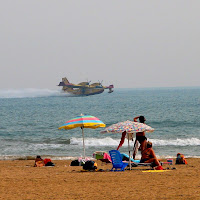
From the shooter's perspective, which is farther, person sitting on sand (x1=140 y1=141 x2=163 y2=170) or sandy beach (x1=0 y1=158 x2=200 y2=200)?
person sitting on sand (x1=140 y1=141 x2=163 y2=170)

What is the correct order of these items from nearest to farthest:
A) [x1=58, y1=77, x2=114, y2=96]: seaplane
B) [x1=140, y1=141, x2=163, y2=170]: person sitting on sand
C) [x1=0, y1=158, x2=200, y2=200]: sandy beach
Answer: [x1=0, y1=158, x2=200, y2=200]: sandy beach, [x1=140, y1=141, x2=163, y2=170]: person sitting on sand, [x1=58, y1=77, x2=114, y2=96]: seaplane

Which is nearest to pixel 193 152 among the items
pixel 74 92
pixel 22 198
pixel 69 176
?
pixel 69 176

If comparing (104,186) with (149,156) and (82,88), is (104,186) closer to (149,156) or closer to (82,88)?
(149,156)

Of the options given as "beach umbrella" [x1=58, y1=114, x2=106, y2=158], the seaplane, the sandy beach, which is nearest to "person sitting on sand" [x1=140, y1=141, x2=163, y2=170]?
the sandy beach

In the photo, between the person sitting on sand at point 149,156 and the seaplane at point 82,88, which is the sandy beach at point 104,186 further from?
the seaplane at point 82,88

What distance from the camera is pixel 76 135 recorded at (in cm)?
3475

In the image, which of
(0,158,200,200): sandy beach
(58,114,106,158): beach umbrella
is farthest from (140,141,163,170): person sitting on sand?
(58,114,106,158): beach umbrella

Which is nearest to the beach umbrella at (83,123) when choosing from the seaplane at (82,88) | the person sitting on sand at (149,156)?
the person sitting on sand at (149,156)

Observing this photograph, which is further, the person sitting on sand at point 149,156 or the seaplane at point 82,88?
the seaplane at point 82,88

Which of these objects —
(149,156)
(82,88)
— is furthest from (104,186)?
(82,88)

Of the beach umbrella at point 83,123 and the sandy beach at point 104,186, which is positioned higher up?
the beach umbrella at point 83,123

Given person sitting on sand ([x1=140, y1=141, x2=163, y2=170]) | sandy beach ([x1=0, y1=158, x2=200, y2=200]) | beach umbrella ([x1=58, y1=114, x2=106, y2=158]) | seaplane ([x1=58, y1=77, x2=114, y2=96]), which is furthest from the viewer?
seaplane ([x1=58, y1=77, x2=114, y2=96])

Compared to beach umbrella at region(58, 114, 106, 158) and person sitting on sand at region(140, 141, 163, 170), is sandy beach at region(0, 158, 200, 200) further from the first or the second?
beach umbrella at region(58, 114, 106, 158)

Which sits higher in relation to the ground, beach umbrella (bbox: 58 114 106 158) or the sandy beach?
beach umbrella (bbox: 58 114 106 158)
